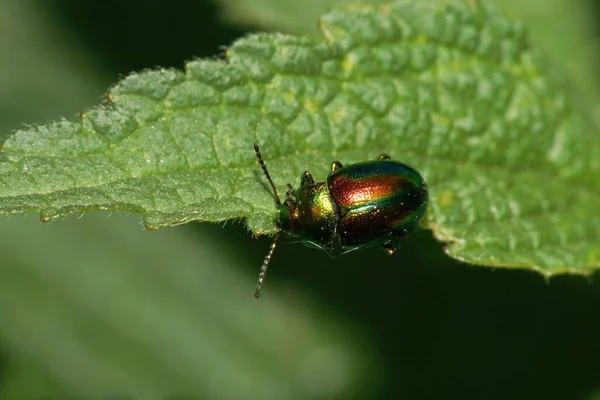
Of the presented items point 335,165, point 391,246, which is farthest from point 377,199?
point 391,246

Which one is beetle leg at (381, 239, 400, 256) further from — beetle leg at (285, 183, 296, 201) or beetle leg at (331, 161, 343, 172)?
beetle leg at (285, 183, 296, 201)

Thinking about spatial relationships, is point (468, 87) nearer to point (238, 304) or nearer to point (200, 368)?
point (238, 304)

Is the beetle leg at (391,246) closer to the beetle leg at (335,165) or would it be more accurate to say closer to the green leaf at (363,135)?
the green leaf at (363,135)

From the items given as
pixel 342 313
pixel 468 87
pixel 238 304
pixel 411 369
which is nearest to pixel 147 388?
pixel 238 304

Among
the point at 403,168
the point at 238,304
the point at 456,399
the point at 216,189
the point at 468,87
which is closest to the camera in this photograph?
the point at 216,189

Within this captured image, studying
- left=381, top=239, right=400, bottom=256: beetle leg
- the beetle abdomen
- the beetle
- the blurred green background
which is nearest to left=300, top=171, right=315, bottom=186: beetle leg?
the beetle

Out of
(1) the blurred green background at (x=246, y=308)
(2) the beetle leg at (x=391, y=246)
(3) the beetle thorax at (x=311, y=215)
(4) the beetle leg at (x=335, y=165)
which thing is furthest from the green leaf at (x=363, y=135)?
(1) the blurred green background at (x=246, y=308)
